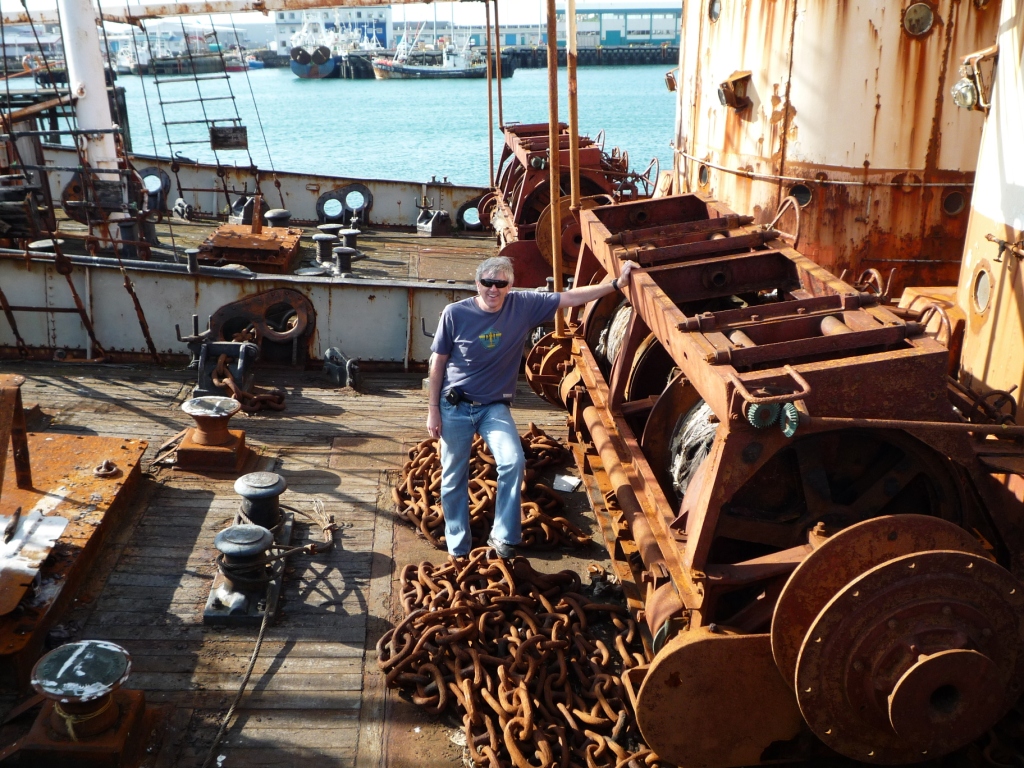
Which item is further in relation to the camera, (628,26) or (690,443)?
(628,26)

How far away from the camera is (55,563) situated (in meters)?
5.02

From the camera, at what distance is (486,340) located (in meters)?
5.05

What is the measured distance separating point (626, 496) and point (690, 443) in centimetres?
44

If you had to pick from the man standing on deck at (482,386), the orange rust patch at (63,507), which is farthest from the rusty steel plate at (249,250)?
the man standing on deck at (482,386)

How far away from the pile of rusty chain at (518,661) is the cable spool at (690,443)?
81cm

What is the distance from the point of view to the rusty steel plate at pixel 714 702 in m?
3.62

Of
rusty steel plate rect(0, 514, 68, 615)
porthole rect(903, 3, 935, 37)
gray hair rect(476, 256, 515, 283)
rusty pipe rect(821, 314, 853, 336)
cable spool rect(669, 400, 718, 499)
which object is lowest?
rusty steel plate rect(0, 514, 68, 615)

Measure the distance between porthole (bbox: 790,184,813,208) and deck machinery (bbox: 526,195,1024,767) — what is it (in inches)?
135

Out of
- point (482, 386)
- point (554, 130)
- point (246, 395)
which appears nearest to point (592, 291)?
point (482, 386)

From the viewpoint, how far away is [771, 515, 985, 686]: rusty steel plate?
11.3 feet

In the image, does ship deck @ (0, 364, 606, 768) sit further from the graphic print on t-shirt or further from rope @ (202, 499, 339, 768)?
the graphic print on t-shirt

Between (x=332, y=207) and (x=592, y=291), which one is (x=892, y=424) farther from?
(x=332, y=207)

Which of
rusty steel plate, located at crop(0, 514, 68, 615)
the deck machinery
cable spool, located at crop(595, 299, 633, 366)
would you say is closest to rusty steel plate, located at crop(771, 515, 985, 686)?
the deck machinery

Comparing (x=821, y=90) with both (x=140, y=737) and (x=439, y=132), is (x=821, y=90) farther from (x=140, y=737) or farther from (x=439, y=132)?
(x=439, y=132)
